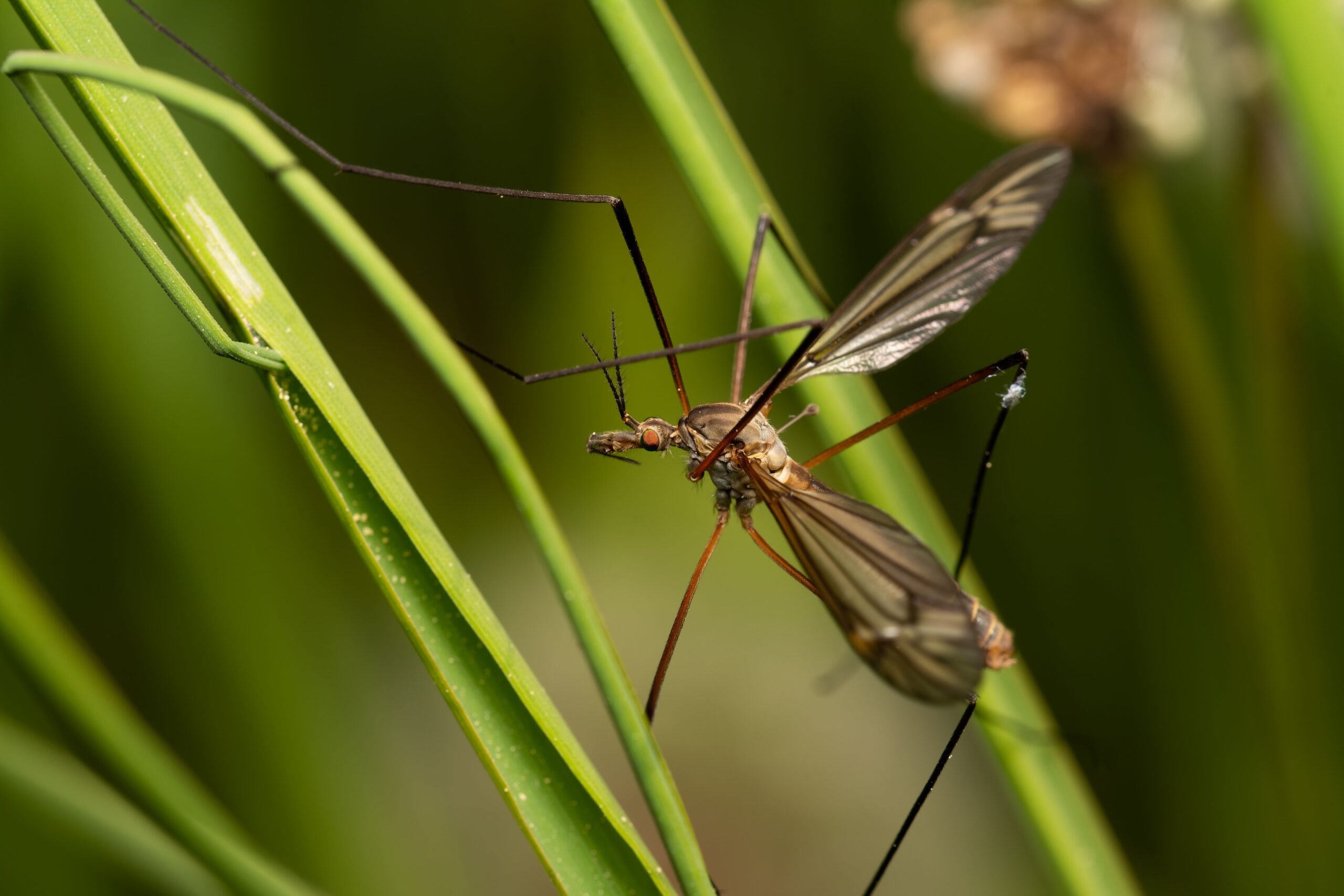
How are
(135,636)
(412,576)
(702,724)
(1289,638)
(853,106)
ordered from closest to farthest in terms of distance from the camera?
(412,576)
(1289,638)
(135,636)
(853,106)
(702,724)

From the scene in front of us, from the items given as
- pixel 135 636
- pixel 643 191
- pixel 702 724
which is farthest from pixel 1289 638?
pixel 135 636

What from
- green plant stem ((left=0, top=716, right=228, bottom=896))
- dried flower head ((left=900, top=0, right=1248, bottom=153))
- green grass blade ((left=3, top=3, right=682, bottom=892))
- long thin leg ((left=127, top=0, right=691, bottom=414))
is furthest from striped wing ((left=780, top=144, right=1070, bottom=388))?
green plant stem ((left=0, top=716, right=228, bottom=896))

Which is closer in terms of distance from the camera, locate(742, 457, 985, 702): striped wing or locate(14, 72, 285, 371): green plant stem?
locate(14, 72, 285, 371): green plant stem

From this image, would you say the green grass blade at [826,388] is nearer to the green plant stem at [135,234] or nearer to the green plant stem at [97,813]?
the green plant stem at [135,234]

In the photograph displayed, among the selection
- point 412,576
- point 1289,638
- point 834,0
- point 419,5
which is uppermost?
point 419,5

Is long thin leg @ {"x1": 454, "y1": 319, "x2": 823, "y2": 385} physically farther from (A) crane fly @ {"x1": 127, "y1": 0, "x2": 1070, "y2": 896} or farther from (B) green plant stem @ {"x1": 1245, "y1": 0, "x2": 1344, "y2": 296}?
(B) green plant stem @ {"x1": 1245, "y1": 0, "x2": 1344, "y2": 296}

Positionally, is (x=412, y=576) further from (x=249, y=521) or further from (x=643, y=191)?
(x=643, y=191)
